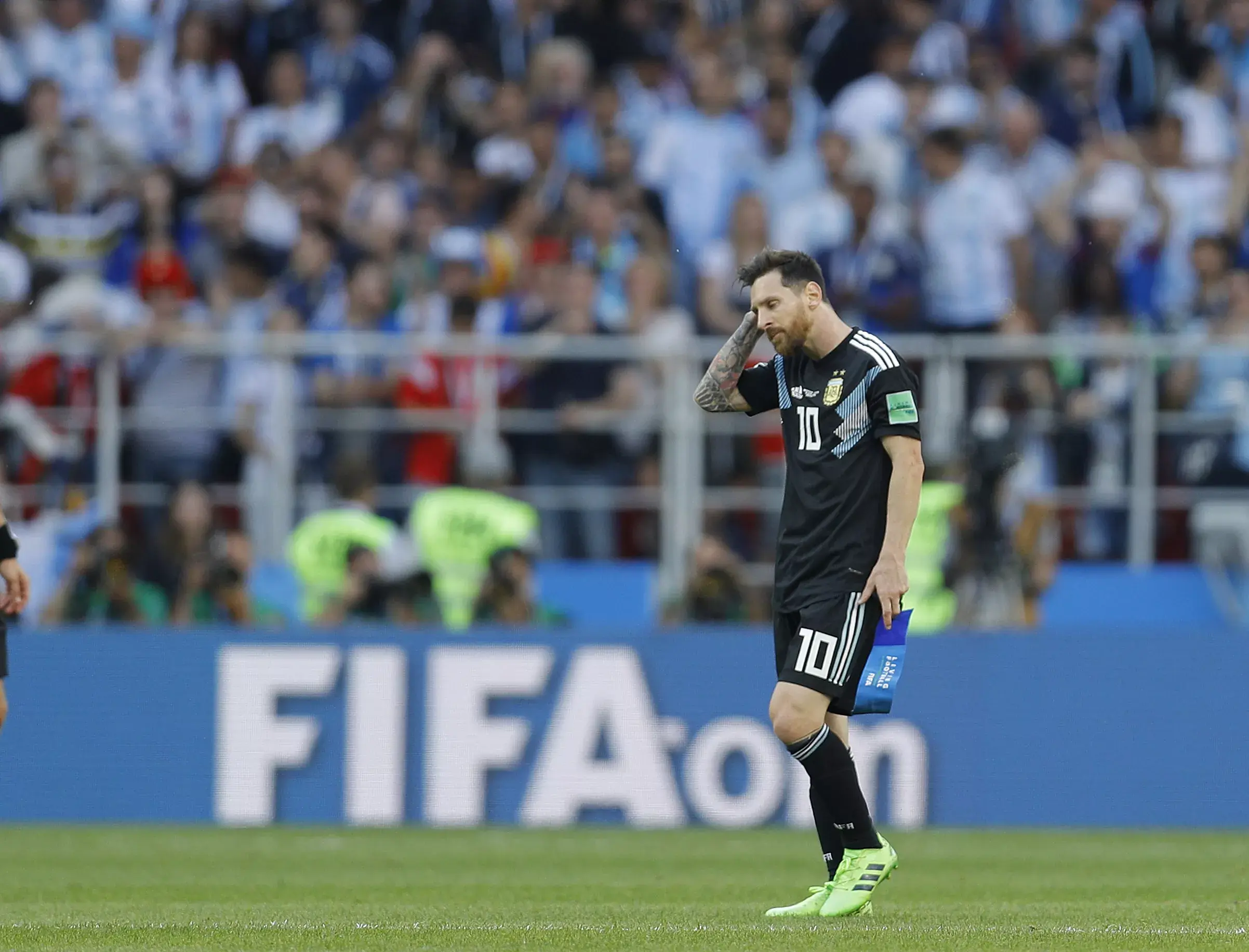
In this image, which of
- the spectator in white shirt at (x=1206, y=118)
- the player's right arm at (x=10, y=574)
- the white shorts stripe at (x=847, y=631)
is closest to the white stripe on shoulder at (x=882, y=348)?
the white shorts stripe at (x=847, y=631)

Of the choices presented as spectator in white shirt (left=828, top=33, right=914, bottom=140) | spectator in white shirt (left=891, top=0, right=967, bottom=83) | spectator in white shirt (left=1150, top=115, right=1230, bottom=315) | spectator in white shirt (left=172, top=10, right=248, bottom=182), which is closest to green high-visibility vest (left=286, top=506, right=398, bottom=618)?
spectator in white shirt (left=172, top=10, right=248, bottom=182)

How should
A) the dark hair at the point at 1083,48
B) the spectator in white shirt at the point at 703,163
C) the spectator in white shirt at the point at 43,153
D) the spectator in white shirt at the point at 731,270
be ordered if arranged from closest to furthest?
the spectator in white shirt at the point at 731,270, the spectator in white shirt at the point at 43,153, the spectator in white shirt at the point at 703,163, the dark hair at the point at 1083,48

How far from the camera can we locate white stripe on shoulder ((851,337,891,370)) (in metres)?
7.95

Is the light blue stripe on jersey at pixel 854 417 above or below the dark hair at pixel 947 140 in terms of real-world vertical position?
below

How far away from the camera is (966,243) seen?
15977 mm

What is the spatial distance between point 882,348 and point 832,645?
1049mm

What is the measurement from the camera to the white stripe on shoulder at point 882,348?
314 inches

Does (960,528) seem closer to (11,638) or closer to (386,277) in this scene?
(386,277)

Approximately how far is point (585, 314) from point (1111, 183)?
4097mm

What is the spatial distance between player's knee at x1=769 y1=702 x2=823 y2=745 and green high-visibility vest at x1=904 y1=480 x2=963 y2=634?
6541mm

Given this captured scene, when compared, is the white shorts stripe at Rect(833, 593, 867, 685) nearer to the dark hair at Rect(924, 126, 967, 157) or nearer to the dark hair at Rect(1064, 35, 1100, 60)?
the dark hair at Rect(924, 126, 967, 157)

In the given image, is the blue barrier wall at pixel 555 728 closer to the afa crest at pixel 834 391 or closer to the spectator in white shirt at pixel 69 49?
the spectator in white shirt at pixel 69 49

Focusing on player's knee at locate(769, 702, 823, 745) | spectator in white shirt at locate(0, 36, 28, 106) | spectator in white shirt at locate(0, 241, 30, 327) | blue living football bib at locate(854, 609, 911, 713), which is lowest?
player's knee at locate(769, 702, 823, 745)

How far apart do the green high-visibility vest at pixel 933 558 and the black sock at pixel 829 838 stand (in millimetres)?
6416
